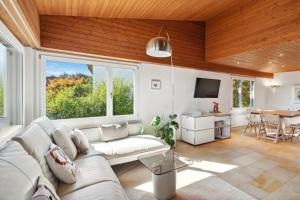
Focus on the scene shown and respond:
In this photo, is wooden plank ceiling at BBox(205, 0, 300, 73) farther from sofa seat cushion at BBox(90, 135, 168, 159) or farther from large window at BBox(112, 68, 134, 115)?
sofa seat cushion at BBox(90, 135, 168, 159)

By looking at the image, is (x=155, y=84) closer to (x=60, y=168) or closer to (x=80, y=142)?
(x=80, y=142)

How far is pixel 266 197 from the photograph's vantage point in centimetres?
215

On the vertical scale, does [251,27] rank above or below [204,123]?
above

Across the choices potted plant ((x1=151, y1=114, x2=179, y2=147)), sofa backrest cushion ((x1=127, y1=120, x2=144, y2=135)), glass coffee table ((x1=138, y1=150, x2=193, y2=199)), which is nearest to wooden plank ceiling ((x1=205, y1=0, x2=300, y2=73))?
potted plant ((x1=151, y1=114, x2=179, y2=147))

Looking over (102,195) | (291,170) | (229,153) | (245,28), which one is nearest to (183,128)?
(229,153)

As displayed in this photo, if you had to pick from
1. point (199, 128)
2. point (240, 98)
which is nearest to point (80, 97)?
point (199, 128)

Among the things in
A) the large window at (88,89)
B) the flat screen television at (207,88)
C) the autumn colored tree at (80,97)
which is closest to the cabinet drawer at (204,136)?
the flat screen television at (207,88)

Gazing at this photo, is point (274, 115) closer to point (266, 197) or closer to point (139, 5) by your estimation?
point (266, 197)

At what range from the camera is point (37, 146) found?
1639mm

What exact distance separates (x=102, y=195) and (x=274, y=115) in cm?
522

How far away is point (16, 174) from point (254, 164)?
3610 mm

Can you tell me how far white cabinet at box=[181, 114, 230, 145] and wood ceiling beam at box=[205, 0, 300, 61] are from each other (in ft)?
5.51

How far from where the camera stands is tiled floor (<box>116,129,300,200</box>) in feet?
7.73

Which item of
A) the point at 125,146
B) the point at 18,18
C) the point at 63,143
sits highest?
the point at 18,18
